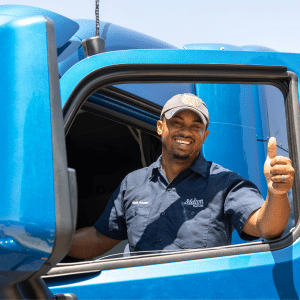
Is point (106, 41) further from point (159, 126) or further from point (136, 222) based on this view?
point (136, 222)

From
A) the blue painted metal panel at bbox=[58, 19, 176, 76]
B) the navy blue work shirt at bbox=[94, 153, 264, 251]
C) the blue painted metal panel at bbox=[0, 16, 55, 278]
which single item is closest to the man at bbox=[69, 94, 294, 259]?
the navy blue work shirt at bbox=[94, 153, 264, 251]

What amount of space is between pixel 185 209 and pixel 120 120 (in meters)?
0.62

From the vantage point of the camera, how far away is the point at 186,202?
174cm

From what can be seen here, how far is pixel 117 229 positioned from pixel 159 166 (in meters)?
0.35

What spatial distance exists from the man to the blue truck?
137 mm

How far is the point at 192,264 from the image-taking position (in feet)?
4.41

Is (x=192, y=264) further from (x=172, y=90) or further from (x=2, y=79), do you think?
(x=172, y=90)

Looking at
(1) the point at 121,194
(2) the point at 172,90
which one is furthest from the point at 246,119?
(1) the point at 121,194

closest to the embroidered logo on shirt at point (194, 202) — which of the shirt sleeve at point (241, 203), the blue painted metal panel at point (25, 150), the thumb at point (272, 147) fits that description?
the shirt sleeve at point (241, 203)

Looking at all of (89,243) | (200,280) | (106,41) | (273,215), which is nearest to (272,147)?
(273,215)

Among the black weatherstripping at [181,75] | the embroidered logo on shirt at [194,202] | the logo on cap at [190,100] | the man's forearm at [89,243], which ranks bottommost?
the man's forearm at [89,243]

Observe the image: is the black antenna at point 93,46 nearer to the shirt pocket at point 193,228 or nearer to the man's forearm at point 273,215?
the shirt pocket at point 193,228

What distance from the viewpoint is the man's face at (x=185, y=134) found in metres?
1.90

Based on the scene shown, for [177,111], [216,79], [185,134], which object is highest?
[216,79]
